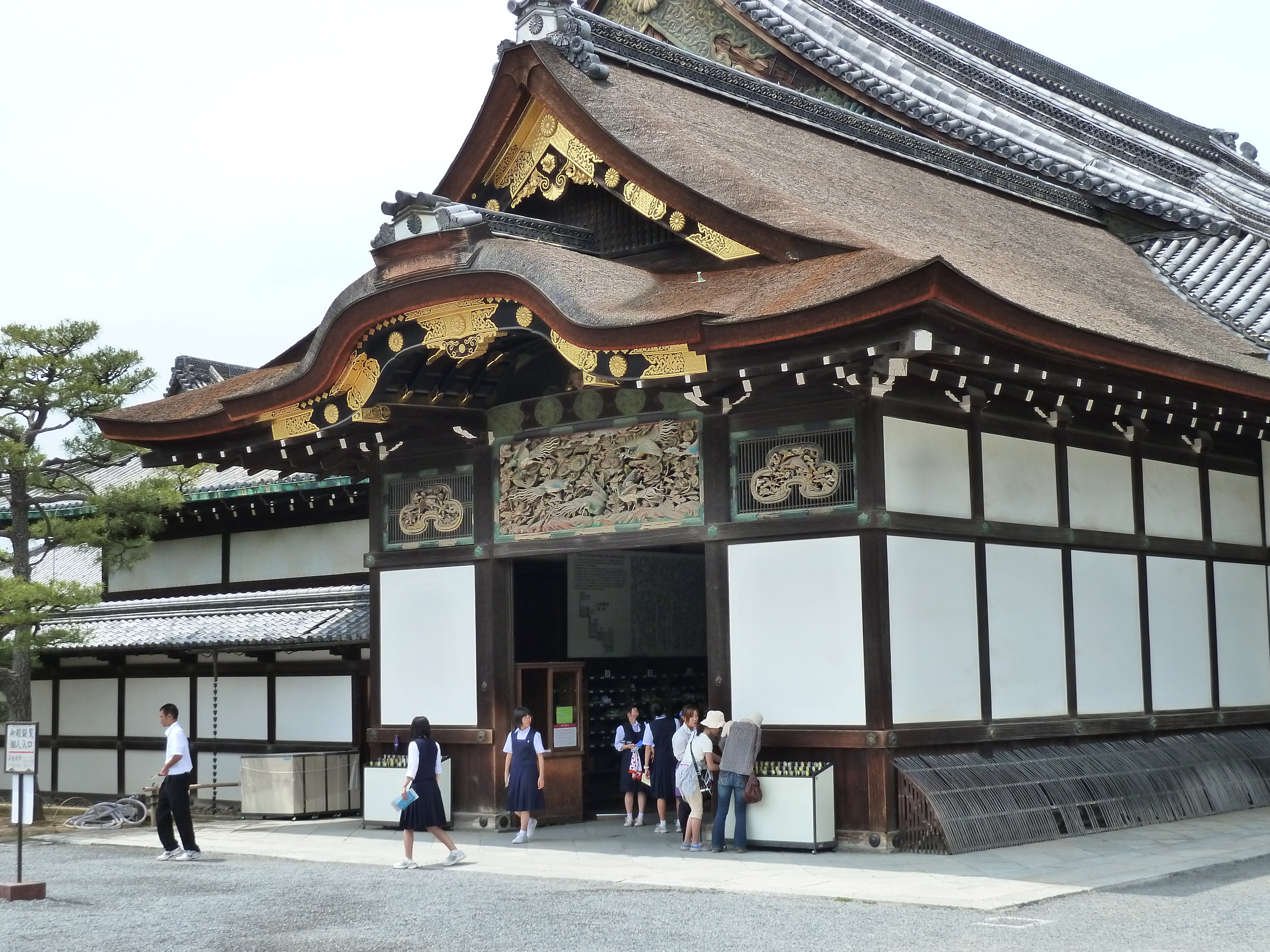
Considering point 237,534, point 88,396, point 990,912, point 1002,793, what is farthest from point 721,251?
point 237,534

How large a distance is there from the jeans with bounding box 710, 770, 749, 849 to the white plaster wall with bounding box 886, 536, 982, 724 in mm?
1539

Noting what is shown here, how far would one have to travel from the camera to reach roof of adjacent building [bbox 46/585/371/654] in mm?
19484

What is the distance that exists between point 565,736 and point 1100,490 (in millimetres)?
6561

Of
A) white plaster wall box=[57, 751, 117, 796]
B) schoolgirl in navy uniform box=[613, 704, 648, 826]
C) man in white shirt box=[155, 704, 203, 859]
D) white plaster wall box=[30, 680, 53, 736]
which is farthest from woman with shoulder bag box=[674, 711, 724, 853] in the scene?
white plaster wall box=[30, 680, 53, 736]

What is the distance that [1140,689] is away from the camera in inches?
676

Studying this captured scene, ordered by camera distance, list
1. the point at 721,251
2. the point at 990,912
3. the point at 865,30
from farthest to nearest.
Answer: the point at 865,30 < the point at 721,251 < the point at 990,912

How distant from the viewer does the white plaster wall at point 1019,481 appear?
1554 cm

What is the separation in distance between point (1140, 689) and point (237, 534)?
12714 mm

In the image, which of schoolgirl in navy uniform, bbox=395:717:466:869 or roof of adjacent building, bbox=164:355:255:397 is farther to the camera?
roof of adjacent building, bbox=164:355:255:397

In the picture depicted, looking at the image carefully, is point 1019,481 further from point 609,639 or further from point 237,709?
point 237,709

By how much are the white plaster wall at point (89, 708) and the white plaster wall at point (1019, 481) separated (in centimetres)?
1333

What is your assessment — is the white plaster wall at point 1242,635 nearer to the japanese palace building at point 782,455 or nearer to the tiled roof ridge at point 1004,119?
the japanese palace building at point 782,455

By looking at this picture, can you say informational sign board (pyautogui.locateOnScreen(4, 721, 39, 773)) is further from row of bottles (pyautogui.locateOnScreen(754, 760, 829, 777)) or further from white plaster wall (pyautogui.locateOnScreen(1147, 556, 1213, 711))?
white plaster wall (pyautogui.locateOnScreen(1147, 556, 1213, 711))

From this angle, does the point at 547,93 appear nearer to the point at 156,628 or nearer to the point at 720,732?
the point at 720,732
